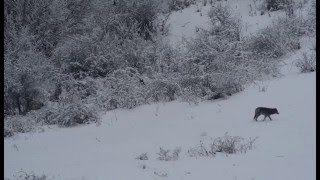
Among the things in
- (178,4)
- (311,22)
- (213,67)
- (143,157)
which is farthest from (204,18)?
(143,157)

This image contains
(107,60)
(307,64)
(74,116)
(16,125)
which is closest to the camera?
(16,125)

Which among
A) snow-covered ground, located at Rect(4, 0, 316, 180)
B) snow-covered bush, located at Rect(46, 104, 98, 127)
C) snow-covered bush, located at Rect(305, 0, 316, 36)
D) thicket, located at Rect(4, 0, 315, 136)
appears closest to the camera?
snow-covered ground, located at Rect(4, 0, 316, 180)

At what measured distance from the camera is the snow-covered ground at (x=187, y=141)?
5.99 meters

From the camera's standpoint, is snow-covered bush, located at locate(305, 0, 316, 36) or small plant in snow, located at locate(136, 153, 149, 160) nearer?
small plant in snow, located at locate(136, 153, 149, 160)

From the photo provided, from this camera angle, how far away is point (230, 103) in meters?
10.2

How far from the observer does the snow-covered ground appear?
5985mm

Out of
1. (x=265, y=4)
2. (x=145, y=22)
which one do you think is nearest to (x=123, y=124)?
(x=145, y=22)

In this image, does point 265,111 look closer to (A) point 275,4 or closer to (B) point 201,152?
(B) point 201,152

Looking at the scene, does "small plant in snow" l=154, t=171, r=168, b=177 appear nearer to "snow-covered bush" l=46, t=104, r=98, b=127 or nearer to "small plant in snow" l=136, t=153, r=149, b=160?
"small plant in snow" l=136, t=153, r=149, b=160

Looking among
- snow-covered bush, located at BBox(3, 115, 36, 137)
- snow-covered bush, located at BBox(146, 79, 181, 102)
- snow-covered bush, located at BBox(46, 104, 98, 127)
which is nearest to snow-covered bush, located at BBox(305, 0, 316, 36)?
snow-covered bush, located at BBox(146, 79, 181, 102)

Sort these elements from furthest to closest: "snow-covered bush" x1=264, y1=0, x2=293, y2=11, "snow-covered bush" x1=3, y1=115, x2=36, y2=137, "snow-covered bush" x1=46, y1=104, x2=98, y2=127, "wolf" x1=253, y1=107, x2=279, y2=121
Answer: "snow-covered bush" x1=264, y1=0, x2=293, y2=11 < "snow-covered bush" x1=46, y1=104, x2=98, y2=127 < "snow-covered bush" x1=3, y1=115, x2=36, y2=137 < "wolf" x1=253, y1=107, x2=279, y2=121

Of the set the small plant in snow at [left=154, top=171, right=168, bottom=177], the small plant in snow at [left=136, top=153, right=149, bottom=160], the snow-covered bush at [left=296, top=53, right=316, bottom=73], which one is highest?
the snow-covered bush at [left=296, top=53, right=316, bottom=73]

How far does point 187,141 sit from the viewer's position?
7801mm

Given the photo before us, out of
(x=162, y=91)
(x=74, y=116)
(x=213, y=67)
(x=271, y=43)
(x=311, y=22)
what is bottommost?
(x=74, y=116)
